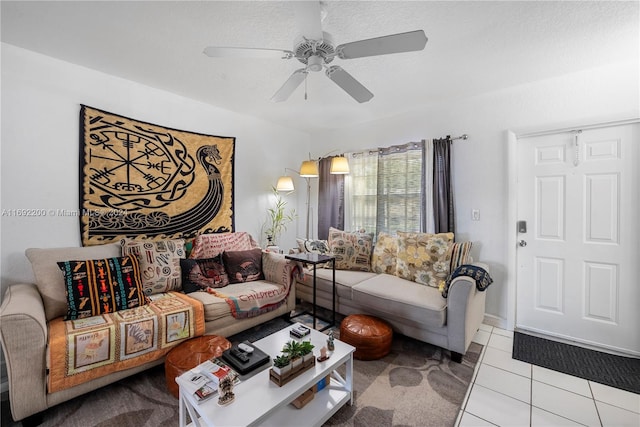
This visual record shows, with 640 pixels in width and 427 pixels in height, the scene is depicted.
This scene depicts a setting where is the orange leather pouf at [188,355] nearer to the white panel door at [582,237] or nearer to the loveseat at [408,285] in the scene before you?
the loveseat at [408,285]

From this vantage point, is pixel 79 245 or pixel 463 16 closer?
pixel 463 16

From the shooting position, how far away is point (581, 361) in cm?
225

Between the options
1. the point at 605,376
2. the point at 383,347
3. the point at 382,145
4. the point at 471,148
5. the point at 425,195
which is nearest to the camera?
the point at 605,376

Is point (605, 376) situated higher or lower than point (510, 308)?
lower

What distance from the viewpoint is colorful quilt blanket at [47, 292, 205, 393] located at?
1.63 meters

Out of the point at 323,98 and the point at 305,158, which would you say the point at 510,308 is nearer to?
the point at 323,98

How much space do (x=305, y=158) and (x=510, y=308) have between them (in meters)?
3.37

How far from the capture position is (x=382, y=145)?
374cm

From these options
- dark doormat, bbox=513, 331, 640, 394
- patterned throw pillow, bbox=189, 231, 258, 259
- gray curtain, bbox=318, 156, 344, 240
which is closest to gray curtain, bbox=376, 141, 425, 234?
gray curtain, bbox=318, 156, 344, 240

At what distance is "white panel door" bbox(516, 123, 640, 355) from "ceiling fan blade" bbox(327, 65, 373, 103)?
6.28ft

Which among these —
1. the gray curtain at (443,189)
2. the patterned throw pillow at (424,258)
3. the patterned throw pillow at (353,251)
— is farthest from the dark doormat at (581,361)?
the patterned throw pillow at (353,251)

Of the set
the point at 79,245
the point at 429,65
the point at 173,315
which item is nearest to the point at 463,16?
the point at 429,65

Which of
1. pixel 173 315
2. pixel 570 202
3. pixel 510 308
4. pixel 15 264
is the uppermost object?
pixel 570 202

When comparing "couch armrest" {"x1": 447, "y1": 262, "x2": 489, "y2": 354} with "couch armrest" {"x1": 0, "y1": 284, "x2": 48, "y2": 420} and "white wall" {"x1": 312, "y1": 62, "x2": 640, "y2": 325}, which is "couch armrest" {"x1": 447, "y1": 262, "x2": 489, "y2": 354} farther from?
"couch armrest" {"x1": 0, "y1": 284, "x2": 48, "y2": 420}
